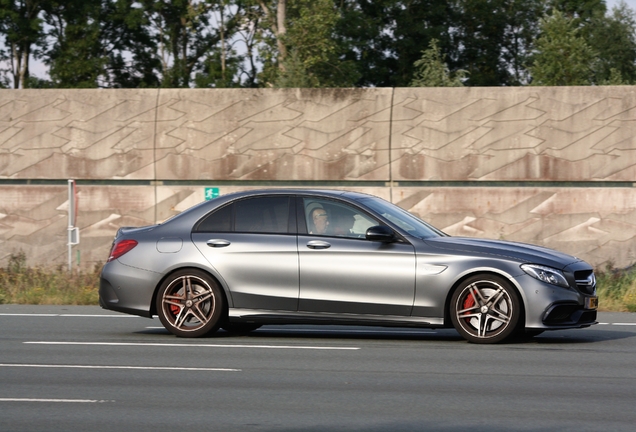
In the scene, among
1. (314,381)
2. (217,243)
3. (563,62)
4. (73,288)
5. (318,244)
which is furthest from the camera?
(563,62)

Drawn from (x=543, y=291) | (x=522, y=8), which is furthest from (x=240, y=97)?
(x=522, y=8)

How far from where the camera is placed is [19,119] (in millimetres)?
22516

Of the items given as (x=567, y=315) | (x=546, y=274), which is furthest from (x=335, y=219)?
(x=567, y=315)

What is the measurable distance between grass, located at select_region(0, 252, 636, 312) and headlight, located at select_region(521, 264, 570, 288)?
5.08 metres

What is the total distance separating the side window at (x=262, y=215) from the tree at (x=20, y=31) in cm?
4335

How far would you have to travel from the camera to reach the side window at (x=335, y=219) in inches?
427

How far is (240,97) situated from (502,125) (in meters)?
5.43

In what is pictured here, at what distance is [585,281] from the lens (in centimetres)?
1048

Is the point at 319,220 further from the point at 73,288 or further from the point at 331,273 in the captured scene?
the point at 73,288

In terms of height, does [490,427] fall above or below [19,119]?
below

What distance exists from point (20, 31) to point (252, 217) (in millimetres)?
45265

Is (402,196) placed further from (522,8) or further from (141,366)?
(522,8)

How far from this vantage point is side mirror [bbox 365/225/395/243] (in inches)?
414

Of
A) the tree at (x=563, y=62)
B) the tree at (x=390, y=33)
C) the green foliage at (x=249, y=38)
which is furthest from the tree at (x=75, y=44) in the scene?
the tree at (x=563, y=62)
